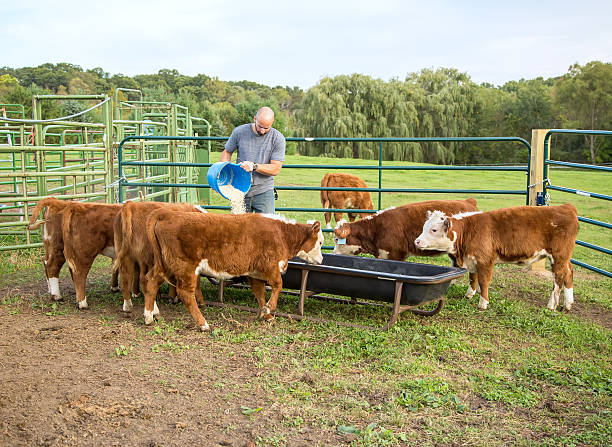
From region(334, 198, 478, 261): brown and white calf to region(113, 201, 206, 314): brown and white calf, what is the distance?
214cm

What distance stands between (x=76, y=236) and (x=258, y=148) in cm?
225

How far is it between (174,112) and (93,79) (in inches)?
2121

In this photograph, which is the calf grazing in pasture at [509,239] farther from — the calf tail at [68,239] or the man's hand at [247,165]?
the calf tail at [68,239]

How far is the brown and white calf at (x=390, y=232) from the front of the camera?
727 centimetres

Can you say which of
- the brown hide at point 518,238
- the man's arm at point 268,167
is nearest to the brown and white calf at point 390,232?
the brown hide at point 518,238

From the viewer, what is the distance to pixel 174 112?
45.6 ft

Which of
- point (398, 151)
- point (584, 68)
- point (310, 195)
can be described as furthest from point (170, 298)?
point (584, 68)

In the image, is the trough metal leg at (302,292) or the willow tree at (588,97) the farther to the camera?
the willow tree at (588,97)

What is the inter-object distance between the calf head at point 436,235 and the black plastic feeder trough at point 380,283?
0.44m

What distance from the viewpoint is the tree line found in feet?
114

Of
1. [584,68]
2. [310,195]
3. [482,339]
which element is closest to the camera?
[482,339]

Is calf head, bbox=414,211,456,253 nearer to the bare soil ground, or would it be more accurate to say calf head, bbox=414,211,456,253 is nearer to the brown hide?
the brown hide

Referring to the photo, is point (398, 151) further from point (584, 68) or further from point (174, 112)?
point (584, 68)

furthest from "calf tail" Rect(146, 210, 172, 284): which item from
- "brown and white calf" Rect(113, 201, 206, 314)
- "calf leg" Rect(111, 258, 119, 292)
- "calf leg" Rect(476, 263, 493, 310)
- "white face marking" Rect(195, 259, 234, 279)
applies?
"calf leg" Rect(476, 263, 493, 310)
